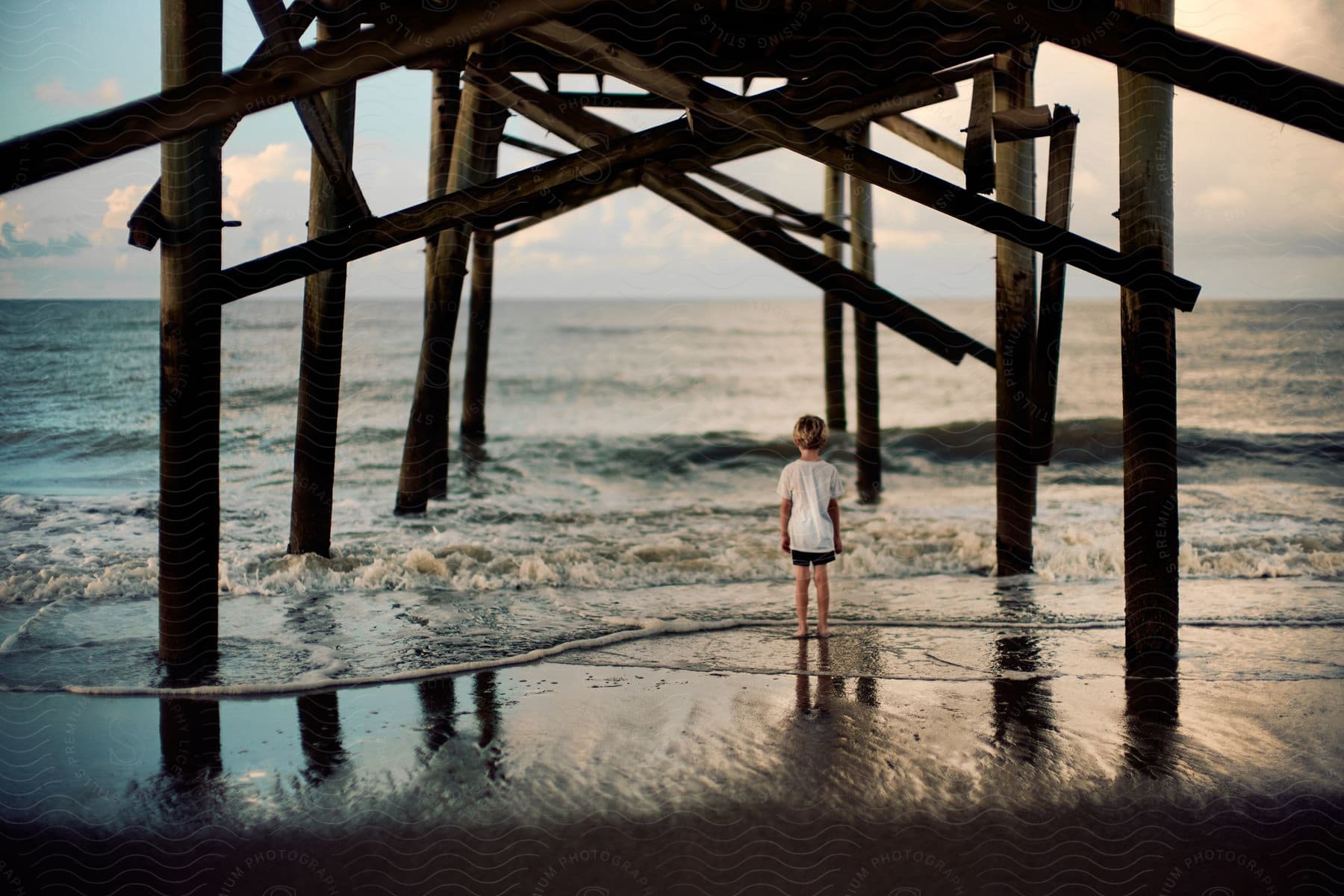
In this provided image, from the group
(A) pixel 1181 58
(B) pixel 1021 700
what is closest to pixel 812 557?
(B) pixel 1021 700

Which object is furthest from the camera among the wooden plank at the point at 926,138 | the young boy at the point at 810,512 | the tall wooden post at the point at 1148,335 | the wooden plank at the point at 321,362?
the wooden plank at the point at 926,138

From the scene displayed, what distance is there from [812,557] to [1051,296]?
231 centimetres

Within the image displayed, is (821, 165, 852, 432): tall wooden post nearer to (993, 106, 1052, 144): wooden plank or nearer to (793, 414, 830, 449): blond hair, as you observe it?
(993, 106, 1052, 144): wooden plank

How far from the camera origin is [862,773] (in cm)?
358

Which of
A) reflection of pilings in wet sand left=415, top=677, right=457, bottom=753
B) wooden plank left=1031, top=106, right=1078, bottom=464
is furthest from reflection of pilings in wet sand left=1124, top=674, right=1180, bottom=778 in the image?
reflection of pilings in wet sand left=415, top=677, right=457, bottom=753

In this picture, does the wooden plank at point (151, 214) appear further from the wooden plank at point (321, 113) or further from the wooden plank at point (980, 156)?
the wooden plank at point (980, 156)

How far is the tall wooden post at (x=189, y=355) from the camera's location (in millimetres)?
4402

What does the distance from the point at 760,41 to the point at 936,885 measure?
4690mm

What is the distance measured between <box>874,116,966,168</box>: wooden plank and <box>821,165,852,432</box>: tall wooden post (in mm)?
2126

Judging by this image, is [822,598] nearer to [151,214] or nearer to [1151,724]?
[1151,724]

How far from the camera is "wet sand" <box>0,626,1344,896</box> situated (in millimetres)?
3020

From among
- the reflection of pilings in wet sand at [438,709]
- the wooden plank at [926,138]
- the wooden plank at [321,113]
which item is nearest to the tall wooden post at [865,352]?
the wooden plank at [926,138]

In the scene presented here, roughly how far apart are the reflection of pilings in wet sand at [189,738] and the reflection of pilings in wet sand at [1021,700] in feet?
9.21

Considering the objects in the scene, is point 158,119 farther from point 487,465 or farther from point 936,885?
point 487,465
